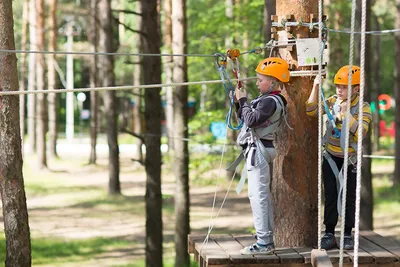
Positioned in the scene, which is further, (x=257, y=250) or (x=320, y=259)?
(x=257, y=250)

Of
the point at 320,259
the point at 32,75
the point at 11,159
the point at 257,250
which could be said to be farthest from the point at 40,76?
the point at 320,259

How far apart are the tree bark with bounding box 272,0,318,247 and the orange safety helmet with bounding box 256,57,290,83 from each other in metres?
0.36

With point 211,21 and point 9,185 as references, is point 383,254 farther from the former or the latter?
point 211,21

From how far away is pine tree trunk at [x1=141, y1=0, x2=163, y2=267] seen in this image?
12.9 metres

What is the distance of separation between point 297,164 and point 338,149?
1.14ft

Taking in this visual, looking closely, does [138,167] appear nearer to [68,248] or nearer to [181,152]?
[68,248]

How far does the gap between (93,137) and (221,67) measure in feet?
80.5

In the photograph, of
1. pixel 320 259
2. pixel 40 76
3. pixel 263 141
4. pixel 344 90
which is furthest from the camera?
pixel 40 76

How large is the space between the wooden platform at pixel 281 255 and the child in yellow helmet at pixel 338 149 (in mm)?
226

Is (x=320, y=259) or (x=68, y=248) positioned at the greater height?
(x=320, y=259)

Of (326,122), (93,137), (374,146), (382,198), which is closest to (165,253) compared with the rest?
(382,198)

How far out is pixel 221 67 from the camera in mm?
6684

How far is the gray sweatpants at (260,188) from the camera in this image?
6.45 meters

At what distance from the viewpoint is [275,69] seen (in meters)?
6.44
